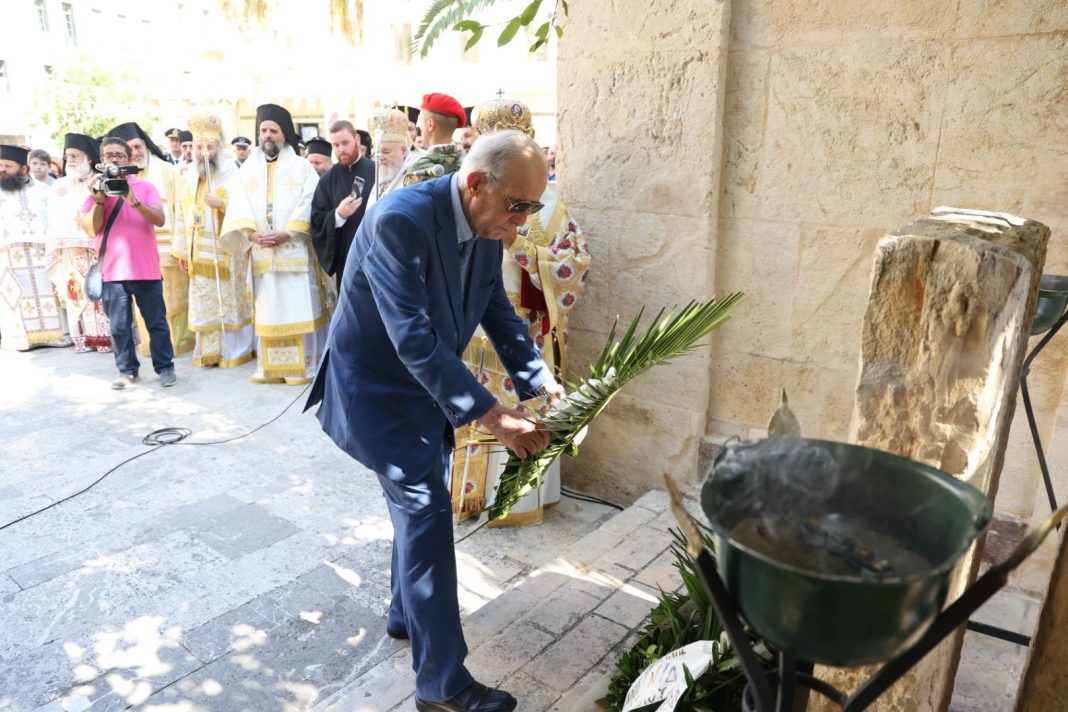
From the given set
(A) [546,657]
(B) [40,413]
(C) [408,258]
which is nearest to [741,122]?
(C) [408,258]

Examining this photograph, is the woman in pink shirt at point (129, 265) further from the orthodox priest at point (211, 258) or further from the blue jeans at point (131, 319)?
the orthodox priest at point (211, 258)

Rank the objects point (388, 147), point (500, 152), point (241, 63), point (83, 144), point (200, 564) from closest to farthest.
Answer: point (500, 152) < point (200, 564) < point (388, 147) < point (83, 144) < point (241, 63)

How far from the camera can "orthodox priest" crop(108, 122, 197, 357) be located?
8.24 metres

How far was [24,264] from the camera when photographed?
27.9ft

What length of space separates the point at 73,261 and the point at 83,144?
4.46 feet

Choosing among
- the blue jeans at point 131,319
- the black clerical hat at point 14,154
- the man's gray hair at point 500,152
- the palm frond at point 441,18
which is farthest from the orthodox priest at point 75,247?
the man's gray hair at point 500,152

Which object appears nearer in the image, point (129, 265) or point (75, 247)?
point (129, 265)

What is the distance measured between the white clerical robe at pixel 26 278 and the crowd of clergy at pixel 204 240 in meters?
0.01

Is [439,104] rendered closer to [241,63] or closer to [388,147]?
[388,147]

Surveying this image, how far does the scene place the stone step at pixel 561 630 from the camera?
2752mm

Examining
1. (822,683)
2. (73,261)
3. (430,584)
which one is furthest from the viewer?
(73,261)

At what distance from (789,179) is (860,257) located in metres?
0.50

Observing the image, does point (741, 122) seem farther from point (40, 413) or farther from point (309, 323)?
point (40, 413)

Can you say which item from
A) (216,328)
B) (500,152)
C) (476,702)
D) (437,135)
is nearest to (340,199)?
(216,328)
